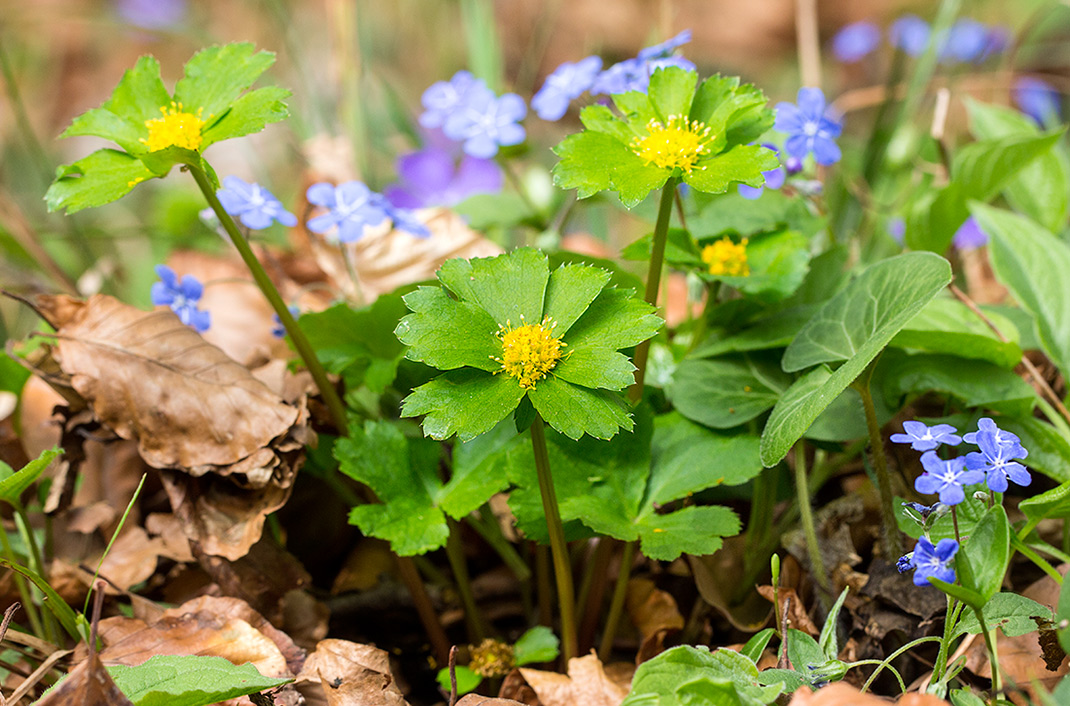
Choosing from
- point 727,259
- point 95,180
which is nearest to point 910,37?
point 727,259

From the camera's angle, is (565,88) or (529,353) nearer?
(529,353)

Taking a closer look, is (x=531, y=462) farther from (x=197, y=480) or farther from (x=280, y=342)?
(x=280, y=342)

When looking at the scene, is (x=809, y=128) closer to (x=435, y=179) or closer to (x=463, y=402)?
(x=463, y=402)

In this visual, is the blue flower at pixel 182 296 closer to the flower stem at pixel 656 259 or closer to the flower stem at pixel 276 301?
the flower stem at pixel 276 301

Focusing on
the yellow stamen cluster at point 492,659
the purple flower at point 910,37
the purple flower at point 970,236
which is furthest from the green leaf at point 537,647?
the purple flower at point 910,37

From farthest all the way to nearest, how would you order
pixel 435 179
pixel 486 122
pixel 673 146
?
1. pixel 435 179
2. pixel 486 122
3. pixel 673 146

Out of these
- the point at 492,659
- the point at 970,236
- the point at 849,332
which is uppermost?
the point at 849,332

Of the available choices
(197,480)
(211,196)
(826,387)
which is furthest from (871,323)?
(197,480)
